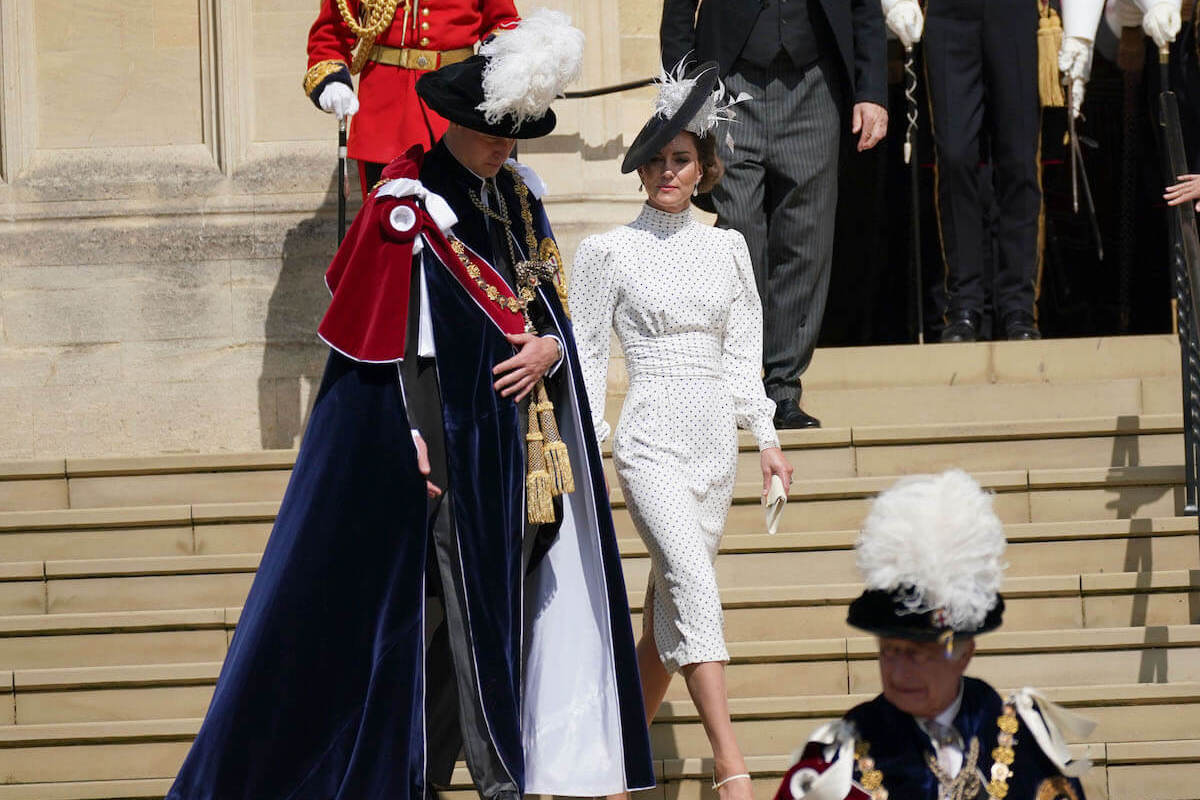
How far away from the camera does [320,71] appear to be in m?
8.12

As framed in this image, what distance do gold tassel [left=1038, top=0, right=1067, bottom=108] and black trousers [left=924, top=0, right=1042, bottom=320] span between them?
13 cm

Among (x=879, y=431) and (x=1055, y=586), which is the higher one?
(x=879, y=431)

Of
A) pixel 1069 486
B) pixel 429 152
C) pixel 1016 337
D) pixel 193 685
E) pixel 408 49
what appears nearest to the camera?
pixel 429 152

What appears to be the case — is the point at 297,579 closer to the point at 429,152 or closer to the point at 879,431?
the point at 429,152

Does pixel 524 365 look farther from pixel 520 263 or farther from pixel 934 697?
pixel 934 697

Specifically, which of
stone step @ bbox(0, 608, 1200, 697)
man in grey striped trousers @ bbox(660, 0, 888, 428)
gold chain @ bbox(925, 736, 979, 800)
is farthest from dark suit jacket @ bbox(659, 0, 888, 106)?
gold chain @ bbox(925, 736, 979, 800)

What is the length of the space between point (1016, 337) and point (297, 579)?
449 centimetres

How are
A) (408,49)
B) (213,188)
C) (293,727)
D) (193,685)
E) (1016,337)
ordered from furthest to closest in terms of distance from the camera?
(213,188), (1016,337), (408,49), (193,685), (293,727)

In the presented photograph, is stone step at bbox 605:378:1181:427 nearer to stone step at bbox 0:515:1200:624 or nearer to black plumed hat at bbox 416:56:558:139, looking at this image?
stone step at bbox 0:515:1200:624

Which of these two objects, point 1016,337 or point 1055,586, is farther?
point 1016,337

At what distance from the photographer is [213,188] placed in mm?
9594

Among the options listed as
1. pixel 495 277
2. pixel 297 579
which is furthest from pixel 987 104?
pixel 297 579

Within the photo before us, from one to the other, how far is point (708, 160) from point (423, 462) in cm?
131

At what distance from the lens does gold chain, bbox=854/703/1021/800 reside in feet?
12.0
